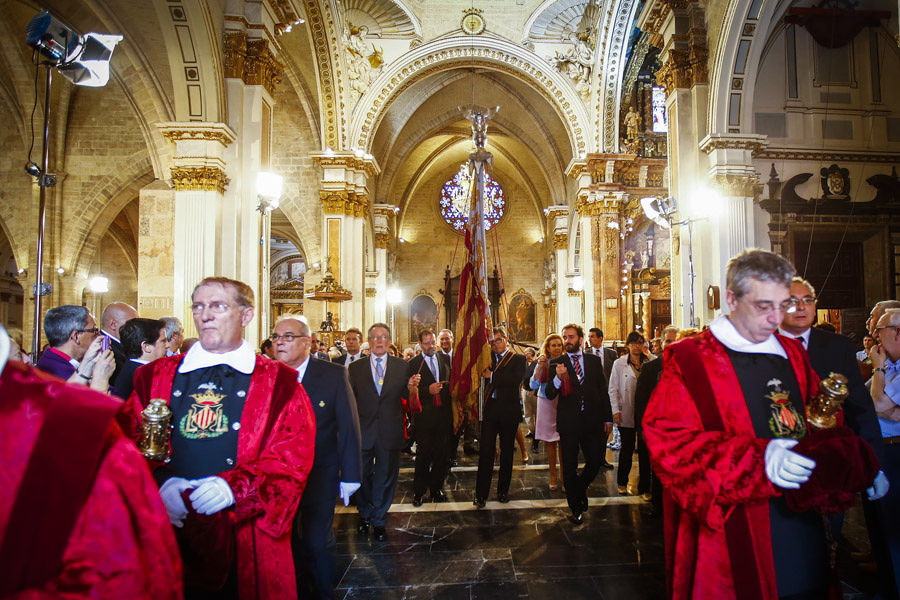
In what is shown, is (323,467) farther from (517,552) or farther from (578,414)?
(578,414)

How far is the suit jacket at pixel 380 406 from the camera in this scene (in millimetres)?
5031

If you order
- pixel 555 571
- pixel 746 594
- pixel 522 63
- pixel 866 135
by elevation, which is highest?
pixel 522 63

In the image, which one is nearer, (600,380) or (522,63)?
(600,380)

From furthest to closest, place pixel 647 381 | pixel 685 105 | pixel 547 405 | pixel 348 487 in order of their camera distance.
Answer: pixel 685 105, pixel 547 405, pixel 647 381, pixel 348 487

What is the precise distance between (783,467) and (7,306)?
2419cm

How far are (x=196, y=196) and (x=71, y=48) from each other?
142 inches

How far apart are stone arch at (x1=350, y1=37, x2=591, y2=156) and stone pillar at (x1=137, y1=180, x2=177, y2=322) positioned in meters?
7.42

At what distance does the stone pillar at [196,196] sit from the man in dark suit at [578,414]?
533cm

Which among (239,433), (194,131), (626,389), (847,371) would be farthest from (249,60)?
(847,371)

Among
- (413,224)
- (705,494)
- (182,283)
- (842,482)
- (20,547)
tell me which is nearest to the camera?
(20,547)

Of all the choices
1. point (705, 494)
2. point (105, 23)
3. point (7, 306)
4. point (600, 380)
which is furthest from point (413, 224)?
point (705, 494)

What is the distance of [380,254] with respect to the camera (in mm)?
22172

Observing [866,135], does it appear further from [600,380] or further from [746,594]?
[746,594]

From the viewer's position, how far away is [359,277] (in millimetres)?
15805
